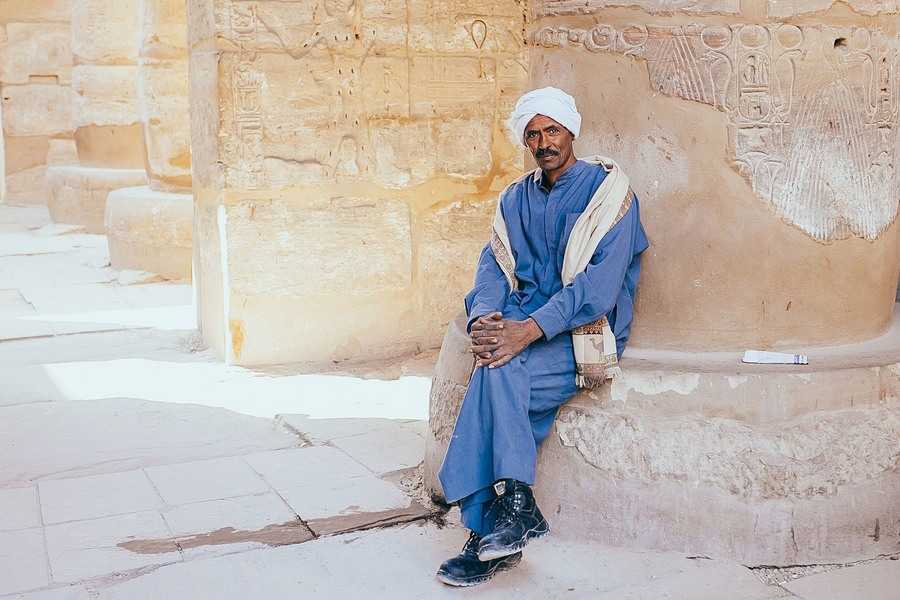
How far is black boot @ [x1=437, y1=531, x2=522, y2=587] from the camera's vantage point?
10.5 feet

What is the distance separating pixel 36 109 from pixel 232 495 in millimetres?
11472

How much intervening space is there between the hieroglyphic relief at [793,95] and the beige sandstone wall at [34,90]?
12.0 m

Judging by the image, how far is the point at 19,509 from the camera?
12.7ft

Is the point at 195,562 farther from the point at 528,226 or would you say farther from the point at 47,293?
the point at 47,293

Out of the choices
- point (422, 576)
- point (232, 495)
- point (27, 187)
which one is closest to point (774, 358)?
point (422, 576)

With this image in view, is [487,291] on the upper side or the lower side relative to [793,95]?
lower

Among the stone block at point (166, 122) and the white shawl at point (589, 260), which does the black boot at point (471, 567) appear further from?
the stone block at point (166, 122)

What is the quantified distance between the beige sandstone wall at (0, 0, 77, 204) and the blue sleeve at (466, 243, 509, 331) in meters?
11.7

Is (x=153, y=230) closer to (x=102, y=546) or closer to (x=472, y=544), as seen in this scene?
(x=102, y=546)

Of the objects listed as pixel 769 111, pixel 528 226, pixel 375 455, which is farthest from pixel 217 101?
pixel 769 111

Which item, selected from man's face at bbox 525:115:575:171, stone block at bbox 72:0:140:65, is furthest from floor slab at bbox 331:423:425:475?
stone block at bbox 72:0:140:65

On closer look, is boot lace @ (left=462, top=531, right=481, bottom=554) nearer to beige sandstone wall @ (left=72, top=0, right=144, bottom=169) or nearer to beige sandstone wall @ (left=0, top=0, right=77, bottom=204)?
beige sandstone wall @ (left=72, top=0, right=144, bottom=169)

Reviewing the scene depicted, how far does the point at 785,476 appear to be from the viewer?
336 centimetres

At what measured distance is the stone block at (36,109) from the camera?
14.1 meters
